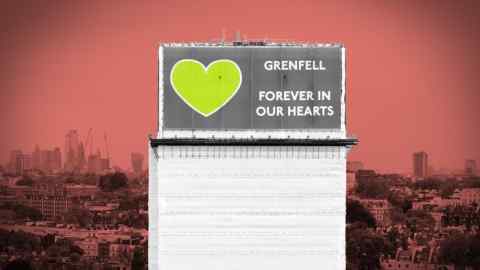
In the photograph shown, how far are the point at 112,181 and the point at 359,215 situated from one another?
53.6ft

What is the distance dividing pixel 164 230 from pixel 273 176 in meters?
2.78

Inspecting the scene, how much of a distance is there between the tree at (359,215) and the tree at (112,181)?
1424cm

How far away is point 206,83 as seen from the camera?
1038 inches

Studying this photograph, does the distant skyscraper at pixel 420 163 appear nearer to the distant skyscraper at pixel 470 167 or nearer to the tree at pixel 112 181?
the distant skyscraper at pixel 470 167

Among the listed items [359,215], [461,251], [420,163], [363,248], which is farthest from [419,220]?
[363,248]

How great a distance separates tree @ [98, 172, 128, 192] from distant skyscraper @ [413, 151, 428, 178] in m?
17.9

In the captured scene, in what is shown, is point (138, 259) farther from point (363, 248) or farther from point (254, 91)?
point (254, 91)

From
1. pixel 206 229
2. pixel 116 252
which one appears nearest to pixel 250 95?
pixel 206 229

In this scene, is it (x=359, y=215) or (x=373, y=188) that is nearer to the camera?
(x=359, y=215)

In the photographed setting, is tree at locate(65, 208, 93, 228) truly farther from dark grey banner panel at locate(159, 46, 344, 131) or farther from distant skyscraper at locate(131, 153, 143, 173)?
dark grey banner panel at locate(159, 46, 344, 131)

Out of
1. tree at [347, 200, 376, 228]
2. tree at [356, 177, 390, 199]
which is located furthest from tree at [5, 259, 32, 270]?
tree at [356, 177, 390, 199]

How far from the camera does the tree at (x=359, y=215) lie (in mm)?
71875

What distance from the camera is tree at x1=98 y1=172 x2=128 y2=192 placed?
73.1m

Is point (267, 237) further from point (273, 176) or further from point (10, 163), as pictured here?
point (10, 163)
